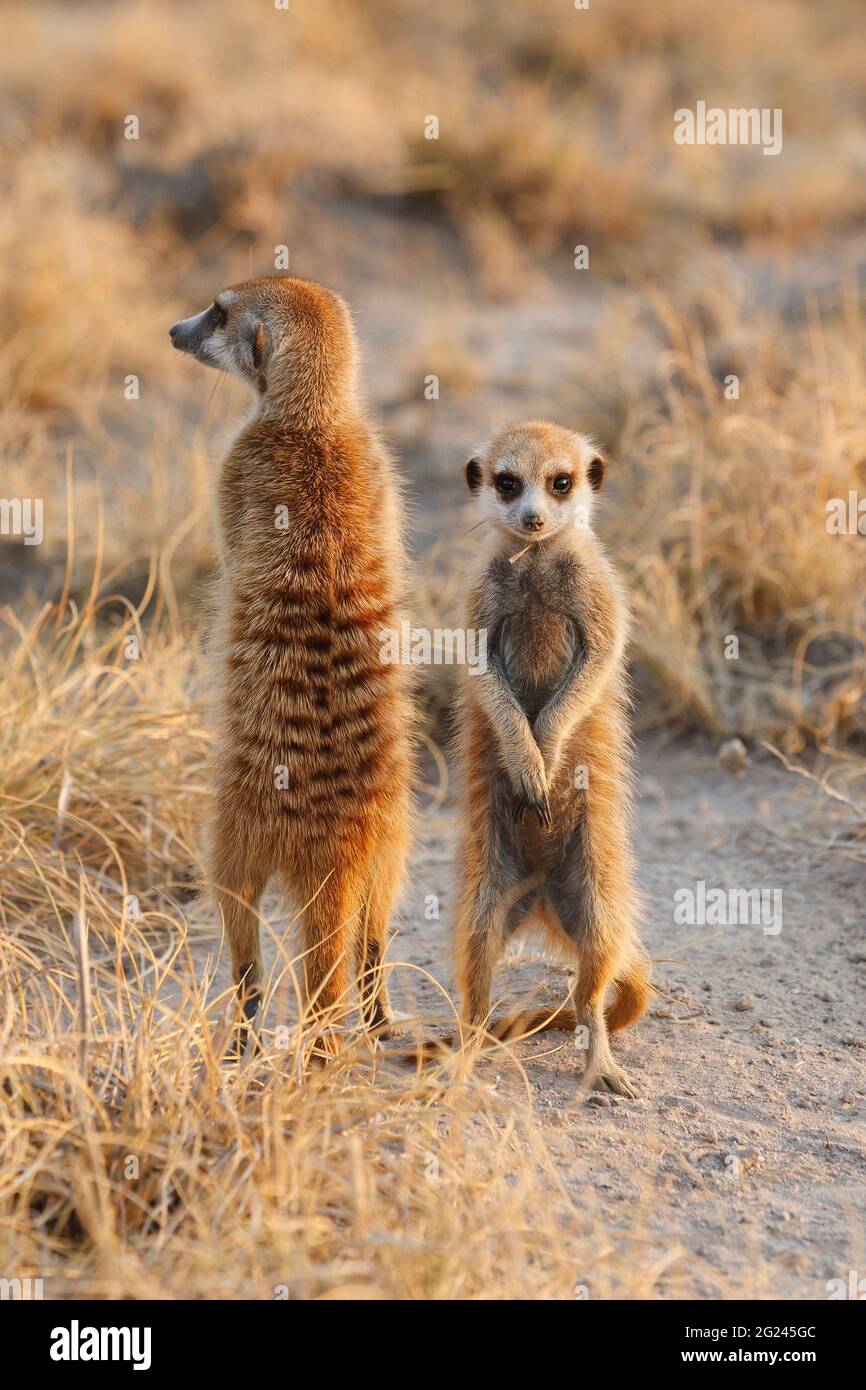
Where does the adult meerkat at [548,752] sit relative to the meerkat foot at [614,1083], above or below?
above

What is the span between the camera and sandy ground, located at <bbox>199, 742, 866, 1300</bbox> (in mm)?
2699

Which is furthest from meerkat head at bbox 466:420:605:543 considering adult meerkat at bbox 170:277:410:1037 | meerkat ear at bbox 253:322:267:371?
meerkat ear at bbox 253:322:267:371

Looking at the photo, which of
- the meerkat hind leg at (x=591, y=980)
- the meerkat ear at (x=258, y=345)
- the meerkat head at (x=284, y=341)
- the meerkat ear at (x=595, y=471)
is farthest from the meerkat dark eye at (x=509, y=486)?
the meerkat hind leg at (x=591, y=980)

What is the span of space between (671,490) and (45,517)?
91.8 inches

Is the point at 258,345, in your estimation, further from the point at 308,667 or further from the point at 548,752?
the point at 548,752

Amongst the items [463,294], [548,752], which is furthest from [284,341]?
[463,294]

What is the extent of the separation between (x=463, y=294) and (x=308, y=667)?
6453 mm

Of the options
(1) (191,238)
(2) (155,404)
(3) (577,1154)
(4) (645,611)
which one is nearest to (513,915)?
A: (3) (577,1154)

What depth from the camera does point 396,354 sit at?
807cm

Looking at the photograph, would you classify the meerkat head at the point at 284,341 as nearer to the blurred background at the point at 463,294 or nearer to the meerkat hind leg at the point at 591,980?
the blurred background at the point at 463,294

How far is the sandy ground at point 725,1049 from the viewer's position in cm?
270

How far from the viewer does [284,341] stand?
3209mm

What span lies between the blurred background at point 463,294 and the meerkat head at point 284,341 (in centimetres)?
28

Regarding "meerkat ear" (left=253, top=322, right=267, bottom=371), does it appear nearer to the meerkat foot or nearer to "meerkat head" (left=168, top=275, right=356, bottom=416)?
"meerkat head" (left=168, top=275, right=356, bottom=416)
